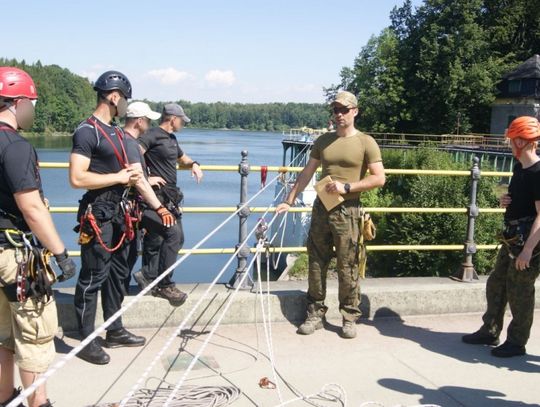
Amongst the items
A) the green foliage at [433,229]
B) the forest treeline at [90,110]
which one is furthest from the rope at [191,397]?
the forest treeline at [90,110]

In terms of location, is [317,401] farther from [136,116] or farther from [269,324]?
[136,116]

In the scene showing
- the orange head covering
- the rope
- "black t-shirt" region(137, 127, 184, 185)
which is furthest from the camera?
"black t-shirt" region(137, 127, 184, 185)

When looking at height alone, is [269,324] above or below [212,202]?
above

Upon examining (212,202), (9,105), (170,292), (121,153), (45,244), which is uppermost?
(9,105)

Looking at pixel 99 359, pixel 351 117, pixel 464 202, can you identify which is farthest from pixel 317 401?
pixel 464 202

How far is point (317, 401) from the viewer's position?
3.61 m

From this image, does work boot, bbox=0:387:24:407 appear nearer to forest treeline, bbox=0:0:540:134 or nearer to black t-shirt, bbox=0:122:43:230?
black t-shirt, bbox=0:122:43:230

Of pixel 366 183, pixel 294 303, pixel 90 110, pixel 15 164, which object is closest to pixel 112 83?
pixel 15 164

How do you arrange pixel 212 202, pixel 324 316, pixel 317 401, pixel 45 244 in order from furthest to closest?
pixel 212 202 → pixel 324 316 → pixel 317 401 → pixel 45 244

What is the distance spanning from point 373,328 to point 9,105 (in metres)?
3.46

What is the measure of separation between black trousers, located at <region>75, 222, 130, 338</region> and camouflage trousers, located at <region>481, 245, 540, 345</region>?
9.69 feet

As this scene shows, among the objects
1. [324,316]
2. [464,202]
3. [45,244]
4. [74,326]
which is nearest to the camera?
[45,244]

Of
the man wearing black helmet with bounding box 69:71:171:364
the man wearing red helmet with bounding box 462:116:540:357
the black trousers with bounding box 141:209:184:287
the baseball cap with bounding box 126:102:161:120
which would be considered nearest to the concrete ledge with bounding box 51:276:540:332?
the black trousers with bounding box 141:209:184:287

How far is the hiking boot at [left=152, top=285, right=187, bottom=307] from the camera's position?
185 inches
